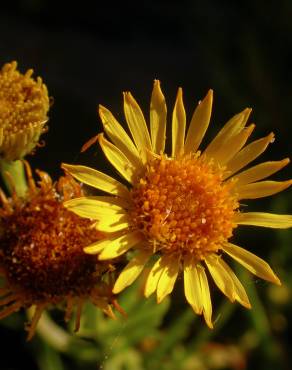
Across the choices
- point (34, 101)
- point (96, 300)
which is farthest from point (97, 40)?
point (96, 300)

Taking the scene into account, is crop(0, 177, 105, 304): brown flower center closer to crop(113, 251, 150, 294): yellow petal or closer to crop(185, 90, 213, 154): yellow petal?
crop(113, 251, 150, 294): yellow petal

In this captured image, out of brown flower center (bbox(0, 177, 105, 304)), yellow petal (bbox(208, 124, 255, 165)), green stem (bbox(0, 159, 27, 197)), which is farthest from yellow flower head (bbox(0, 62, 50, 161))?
yellow petal (bbox(208, 124, 255, 165))

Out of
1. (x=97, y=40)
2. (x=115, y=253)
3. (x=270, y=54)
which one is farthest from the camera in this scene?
(x=97, y=40)

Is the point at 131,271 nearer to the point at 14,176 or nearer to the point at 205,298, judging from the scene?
the point at 205,298

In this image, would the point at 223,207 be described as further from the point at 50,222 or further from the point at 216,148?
the point at 50,222

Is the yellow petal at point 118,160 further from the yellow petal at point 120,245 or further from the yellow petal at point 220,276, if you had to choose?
the yellow petal at point 220,276
